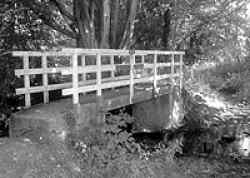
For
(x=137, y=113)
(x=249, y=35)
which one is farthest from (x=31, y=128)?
(x=249, y=35)

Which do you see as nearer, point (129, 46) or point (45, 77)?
point (45, 77)

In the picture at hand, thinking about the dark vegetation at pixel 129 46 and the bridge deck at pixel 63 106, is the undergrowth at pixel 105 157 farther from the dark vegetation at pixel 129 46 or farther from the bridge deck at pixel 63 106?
the bridge deck at pixel 63 106

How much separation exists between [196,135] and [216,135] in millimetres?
650

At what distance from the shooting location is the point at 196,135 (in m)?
8.80

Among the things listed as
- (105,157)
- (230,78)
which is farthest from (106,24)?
(230,78)

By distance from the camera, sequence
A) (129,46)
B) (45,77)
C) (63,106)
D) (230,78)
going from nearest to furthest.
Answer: (63,106) → (45,77) → (129,46) → (230,78)

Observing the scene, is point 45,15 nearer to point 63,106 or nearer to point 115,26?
point 115,26

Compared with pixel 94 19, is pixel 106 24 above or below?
below

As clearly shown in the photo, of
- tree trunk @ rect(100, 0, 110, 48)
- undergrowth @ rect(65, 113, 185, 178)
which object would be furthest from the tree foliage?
undergrowth @ rect(65, 113, 185, 178)

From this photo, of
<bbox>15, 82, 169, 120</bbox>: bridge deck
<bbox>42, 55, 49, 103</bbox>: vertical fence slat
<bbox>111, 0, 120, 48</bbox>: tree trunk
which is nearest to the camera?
<bbox>15, 82, 169, 120</bbox>: bridge deck

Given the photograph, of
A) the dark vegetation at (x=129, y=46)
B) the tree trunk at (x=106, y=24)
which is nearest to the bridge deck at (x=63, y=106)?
the dark vegetation at (x=129, y=46)

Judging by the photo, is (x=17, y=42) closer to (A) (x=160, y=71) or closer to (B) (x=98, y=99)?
(B) (x=98, y=99)

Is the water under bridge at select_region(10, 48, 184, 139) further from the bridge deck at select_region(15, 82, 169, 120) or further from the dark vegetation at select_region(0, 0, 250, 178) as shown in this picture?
the dark vegetation at select_region(0, 0, 250, 178)

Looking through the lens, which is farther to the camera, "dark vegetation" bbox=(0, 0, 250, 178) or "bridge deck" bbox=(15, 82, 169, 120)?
"bridge deck" bbox=(15, 82, 169, 120)
